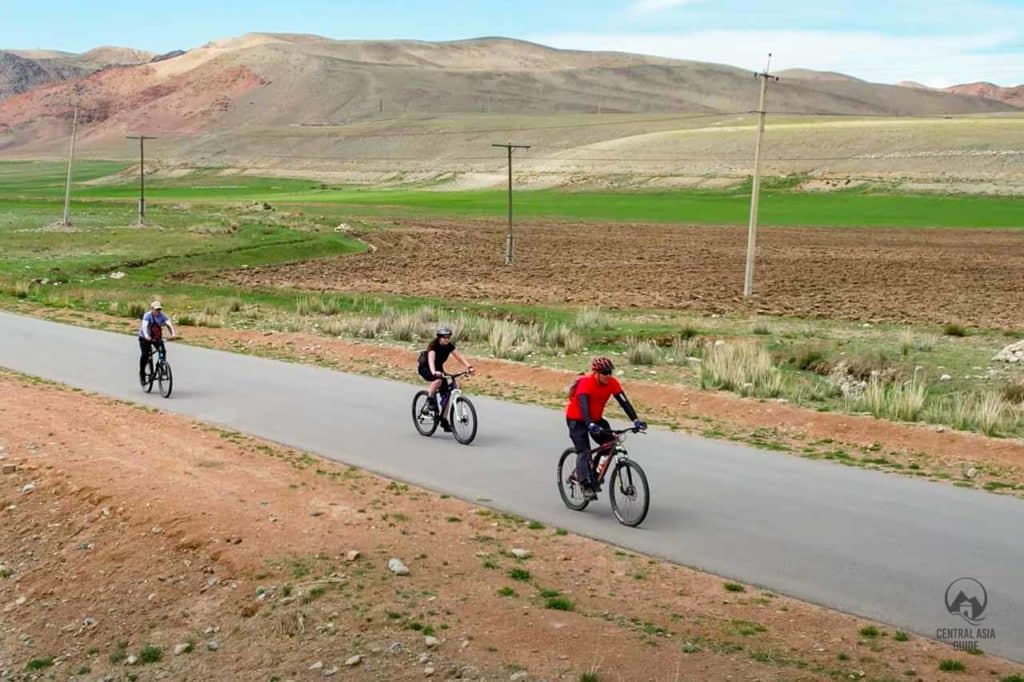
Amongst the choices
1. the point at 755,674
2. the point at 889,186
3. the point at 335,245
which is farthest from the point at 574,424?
the point at 889,186

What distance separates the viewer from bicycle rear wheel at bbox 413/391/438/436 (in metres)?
17.6

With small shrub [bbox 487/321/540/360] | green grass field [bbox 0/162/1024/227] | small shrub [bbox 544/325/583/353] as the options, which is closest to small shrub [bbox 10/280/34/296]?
small shrub [bbox 487/321/540/360]

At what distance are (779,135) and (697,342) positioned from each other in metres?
128

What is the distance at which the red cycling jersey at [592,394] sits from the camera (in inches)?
506

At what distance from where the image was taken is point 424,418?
58.0 ft

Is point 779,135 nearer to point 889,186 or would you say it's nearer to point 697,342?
point 889,186

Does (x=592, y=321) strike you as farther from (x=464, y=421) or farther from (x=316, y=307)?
(x=464, y=421)

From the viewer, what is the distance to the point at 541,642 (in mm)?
9766

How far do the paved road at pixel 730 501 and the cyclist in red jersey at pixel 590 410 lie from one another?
0.53 metres

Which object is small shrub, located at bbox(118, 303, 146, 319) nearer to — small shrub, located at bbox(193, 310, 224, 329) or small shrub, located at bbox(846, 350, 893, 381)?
small shrub, located at bbox(193, 310, 224, 329)

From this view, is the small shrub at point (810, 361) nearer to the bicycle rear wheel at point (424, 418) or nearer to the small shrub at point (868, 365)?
the small shrub at point (868, 365)

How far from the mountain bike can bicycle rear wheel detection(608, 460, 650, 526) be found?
433 cm

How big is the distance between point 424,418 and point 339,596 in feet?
22.4

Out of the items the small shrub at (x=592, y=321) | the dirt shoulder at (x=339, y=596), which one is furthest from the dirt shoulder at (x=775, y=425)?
the small shrub at (x=592, y=321)
